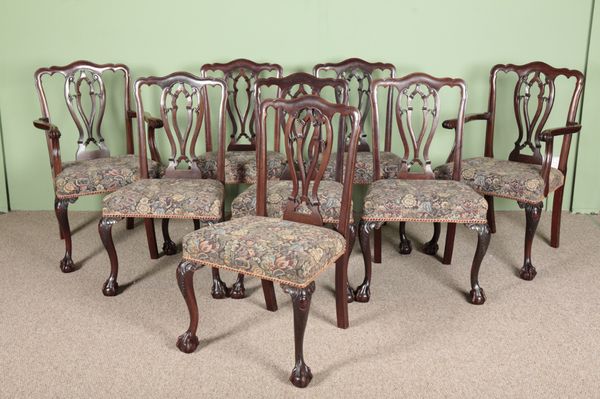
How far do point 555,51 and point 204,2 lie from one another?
90.0 inches

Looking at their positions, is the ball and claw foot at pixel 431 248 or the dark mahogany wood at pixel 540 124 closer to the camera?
the dark mahogany wood at pixel 540 124

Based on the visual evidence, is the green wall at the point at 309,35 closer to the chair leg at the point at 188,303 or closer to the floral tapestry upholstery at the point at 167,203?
the floral tapestry upholstery at the point at 167,203

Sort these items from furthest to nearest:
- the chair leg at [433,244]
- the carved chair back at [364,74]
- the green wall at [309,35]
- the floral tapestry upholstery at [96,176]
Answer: the green wall at [309,35] → the carved chair back at [364,74] → the chair leg at [433,244] → the floral tapestry upholstery at [96,176]

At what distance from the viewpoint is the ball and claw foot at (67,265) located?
10.6 ft

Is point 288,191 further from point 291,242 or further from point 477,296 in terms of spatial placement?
point 477,296

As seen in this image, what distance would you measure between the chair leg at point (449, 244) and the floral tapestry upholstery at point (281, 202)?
75cm

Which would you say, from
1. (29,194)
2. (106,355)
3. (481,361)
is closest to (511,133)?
(481,361)

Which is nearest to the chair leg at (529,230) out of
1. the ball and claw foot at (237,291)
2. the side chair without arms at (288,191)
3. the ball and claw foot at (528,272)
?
the ball and claw foot at (528,272)

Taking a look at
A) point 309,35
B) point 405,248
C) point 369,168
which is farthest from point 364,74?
point 405,248

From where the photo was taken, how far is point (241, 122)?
153 inches

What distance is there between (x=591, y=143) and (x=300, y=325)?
2.85 metres

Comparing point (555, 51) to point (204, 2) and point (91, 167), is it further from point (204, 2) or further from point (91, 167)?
point (91, 167)

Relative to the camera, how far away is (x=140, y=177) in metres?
3.30

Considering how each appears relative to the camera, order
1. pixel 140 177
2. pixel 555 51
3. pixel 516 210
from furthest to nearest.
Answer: pixel 516 210, pixel 555 51, pixel 140 177
